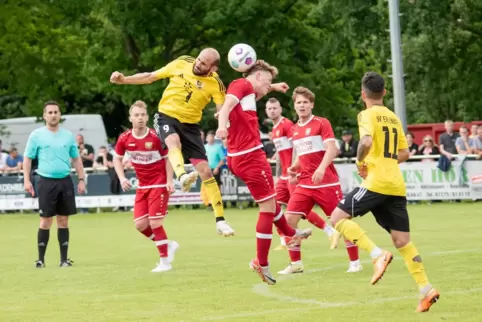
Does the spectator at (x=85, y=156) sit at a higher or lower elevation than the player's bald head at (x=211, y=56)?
lower

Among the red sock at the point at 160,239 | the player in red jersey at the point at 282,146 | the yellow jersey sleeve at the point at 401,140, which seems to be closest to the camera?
the yellow jersey sleeve at the point at 401,140

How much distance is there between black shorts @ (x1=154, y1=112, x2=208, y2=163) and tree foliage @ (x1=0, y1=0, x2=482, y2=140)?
23.8 meters

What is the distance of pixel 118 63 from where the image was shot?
42531mm

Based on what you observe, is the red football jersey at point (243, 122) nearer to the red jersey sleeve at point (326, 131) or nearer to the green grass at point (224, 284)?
the green grass at point (224, 284)

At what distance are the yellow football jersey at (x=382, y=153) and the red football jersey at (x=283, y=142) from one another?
645 centimetres

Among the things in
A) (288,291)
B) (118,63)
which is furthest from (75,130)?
(288,291)

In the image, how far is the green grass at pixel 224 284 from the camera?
1038 centimetres

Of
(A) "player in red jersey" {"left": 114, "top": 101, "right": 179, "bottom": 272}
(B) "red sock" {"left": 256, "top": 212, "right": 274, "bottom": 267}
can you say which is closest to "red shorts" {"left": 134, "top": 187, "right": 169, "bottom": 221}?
(A) "player in red jersey" {"left": 114, "top": 101, "right": 179, "bottom": 272}

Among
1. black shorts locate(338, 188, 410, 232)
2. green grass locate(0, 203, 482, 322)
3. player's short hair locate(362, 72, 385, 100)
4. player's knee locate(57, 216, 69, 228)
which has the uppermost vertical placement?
player's short hair locate(362, 72, 385, 100)

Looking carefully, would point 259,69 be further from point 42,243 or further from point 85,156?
point 85,156

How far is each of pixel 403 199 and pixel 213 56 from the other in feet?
12.2

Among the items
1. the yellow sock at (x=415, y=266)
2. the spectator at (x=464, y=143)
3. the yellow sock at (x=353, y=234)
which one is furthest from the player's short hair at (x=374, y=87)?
the spectator at (x=464, y=143)

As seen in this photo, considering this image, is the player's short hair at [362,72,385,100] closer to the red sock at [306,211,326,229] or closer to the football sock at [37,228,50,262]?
the red sock at [306,211,326,229]

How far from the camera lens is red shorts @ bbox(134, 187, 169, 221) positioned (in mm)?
15117
